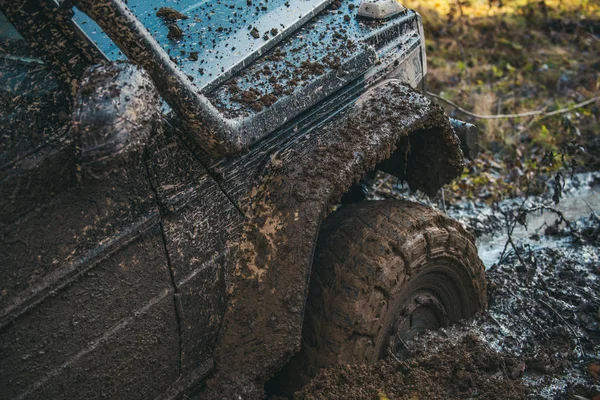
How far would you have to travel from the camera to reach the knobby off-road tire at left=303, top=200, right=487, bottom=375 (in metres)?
2.22

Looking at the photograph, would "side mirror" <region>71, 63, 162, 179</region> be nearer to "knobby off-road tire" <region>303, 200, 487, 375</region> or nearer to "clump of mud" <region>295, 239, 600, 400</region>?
"knobby off-road tire" <region>303, 200, 487, 375</region>

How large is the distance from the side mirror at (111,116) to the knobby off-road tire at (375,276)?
0.95 metres

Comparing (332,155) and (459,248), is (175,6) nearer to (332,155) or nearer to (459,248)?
(332,155)

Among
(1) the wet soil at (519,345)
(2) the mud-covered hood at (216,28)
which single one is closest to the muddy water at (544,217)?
(1) the wet soil at (519,345)

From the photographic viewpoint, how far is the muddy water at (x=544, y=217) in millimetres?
3875

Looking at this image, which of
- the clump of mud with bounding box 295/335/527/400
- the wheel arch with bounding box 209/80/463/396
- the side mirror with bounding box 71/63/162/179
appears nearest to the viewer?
the side mirror with bounding box 71/63/162/179

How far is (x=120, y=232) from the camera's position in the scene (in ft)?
5.60

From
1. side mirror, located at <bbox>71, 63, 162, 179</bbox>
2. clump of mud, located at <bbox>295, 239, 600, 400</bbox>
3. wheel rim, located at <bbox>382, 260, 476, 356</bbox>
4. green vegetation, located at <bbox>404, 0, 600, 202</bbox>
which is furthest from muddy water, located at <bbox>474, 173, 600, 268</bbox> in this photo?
side mirror, located at <bbox>71, 63, 162, 179</bbox>

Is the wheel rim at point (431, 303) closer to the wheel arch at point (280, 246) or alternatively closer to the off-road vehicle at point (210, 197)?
the off-road vehicle at point (210, 197)

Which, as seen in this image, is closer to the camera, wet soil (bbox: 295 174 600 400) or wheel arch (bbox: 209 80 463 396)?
wheel arch (bbox: 209 80 463 396)

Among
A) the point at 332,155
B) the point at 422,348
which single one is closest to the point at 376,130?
the point at 332,155

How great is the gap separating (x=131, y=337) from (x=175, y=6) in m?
1.19

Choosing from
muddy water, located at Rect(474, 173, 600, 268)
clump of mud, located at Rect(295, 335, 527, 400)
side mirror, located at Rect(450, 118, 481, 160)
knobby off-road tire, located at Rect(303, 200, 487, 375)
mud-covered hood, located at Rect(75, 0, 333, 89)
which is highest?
mud-covered hood, located at Rect(75, 0, 333, 89)

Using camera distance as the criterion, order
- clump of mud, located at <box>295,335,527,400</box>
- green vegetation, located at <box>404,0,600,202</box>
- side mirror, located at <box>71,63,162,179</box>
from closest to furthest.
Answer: side mirror, located at <box>71,63,162,179</box> → clump of mud, located at <box>295,335,527,400</box> → green vegetation, located at <box>404,0,600,202</box>
